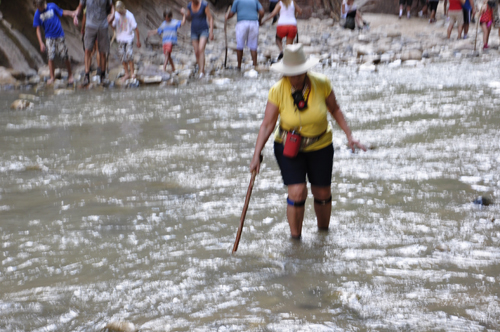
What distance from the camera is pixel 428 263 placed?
4.19 meters

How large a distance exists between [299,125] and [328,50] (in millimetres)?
15925

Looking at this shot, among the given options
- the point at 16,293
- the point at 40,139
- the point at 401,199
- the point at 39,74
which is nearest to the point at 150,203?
the point at 16,293

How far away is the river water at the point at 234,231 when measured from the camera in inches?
144

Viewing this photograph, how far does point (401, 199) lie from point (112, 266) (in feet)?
8.52

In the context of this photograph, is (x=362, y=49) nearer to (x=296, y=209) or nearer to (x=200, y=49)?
(x=200, y=49)

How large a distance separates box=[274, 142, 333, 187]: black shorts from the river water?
52 cm

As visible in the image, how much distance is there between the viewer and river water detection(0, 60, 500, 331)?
366cm

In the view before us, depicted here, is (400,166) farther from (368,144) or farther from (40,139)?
(40,139)

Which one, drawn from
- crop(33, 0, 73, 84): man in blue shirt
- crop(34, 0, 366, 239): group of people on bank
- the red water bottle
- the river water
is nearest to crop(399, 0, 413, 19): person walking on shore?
crop(33, 0, 73, 84): man in blue shirt

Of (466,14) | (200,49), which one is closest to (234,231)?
(200,49)

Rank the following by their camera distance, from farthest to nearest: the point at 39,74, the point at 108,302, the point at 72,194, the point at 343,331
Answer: the point at 39,74, the point at 72,194, the point at 108,302, the point at 343,331

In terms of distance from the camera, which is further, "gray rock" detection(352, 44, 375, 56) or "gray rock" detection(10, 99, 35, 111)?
→ "gray rock" detection(352, 44, 375, 56)

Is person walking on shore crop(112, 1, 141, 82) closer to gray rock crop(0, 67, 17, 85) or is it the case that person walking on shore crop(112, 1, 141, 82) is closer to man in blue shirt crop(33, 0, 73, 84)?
man in blue shirt crop(33, 0, 73, 84)

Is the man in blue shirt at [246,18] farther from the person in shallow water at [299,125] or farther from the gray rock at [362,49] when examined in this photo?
the person in shallow water at [299,125]
